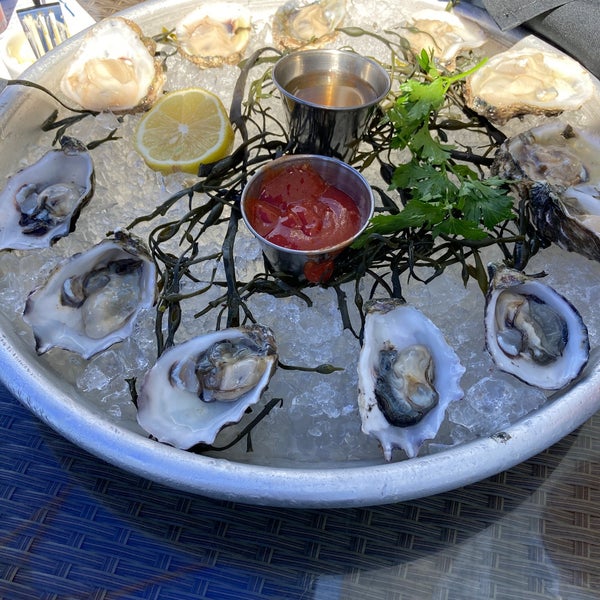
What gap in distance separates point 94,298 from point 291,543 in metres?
0.76

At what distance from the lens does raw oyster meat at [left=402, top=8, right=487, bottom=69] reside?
1963 millimetres

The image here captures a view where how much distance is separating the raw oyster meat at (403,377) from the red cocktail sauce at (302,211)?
0.79 ft

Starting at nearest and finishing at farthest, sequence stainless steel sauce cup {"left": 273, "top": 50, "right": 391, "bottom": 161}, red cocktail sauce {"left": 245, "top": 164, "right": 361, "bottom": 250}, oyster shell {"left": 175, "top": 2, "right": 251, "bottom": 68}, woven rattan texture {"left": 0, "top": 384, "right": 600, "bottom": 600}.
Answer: woven rattan texture {"left": 0, "top": 384, "right": 600, "bottom": 600} → red cocktail sauce {"left": 245, "top": 164, "right": 361, "bottom": 250} → stainless steel sauce cup {"left": 273, "top": 50, "right": 391, "bottom": 161} → oyster shell {"left": 175, "top": 2, "right": 251, "bottom": 68}

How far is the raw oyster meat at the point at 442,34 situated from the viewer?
6.44 feet

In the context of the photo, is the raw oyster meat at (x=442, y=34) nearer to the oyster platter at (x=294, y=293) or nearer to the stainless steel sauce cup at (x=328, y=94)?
the oyster platter at (x=294, y=293)

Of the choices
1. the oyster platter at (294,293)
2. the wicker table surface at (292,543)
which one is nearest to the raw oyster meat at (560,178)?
the oyster platter at (294,293)

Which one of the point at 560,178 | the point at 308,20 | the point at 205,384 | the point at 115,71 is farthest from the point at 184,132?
the point at 560,178

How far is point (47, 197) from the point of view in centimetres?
154

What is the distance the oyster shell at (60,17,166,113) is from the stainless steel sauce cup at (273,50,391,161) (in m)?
Result: 0.46

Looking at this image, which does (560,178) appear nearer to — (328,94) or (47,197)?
(328,94)

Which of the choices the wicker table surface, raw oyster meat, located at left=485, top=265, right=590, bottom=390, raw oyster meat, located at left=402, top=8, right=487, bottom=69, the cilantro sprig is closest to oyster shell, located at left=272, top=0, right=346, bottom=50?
raw oyster meat, located at left=402, top=8, right=487, bottom=69

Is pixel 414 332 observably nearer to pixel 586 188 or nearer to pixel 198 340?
pixel 198 340

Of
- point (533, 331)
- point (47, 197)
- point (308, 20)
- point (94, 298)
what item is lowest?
point (533, 331)

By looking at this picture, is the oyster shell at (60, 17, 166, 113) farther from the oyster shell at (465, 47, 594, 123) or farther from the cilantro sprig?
the oyster shell at (465, 47, 594, 123)
